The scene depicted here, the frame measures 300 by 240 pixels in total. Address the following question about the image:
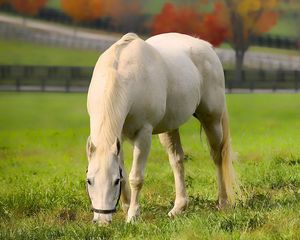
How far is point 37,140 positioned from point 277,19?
320 centimetres

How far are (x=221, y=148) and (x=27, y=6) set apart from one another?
3.33 meters

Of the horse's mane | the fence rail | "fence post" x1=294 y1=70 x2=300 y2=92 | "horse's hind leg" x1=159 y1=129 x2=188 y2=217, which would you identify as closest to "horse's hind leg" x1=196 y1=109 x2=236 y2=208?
"horse's hind leg" x1=159 y1=129 x2=188 y2=217

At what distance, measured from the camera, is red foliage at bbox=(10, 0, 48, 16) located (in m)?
9.75

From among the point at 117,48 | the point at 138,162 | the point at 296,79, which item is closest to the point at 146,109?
the point at 138,162

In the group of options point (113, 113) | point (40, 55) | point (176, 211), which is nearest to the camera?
point (113, 113)

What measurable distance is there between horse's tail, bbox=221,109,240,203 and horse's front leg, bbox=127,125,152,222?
132 cm

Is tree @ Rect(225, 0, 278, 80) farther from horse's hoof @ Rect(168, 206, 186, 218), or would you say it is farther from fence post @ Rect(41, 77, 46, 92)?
horse's hoof @ Rect(168, 206, 186, 218)

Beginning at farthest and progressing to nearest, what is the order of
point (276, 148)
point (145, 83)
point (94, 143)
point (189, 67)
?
1. point (276, 148)
2. point (189, 67)
3. point (145, 83)
4. point (94, 143)

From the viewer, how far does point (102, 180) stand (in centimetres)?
566

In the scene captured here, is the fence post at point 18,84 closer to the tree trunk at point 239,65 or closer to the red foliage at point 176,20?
the red foliage at point 176,20

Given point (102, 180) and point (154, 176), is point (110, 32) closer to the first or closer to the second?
point (154, 176)

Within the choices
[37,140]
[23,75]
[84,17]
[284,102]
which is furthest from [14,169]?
[284,102]

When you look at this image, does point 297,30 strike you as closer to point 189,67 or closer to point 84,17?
point 84,17

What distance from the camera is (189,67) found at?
710cm
